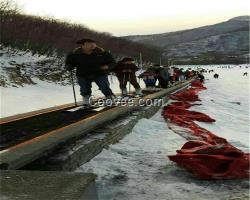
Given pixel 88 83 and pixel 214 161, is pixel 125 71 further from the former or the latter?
pixel 214 161

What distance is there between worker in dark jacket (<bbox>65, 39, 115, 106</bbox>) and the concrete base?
23.0 feet

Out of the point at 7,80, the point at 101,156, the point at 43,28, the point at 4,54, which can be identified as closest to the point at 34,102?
the point at 7,80

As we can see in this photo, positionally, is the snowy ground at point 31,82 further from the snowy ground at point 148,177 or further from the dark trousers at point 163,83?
the snowy ground at point 148,177

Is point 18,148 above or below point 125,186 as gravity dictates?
above

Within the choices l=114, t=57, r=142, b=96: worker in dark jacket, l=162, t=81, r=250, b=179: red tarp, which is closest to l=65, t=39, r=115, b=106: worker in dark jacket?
l=114, t=57, r=142, b=96: worker in dark jacket

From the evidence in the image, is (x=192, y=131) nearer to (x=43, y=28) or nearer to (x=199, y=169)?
(x=199, y=169)

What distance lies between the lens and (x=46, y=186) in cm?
411

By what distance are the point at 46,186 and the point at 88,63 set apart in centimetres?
758

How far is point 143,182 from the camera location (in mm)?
5500

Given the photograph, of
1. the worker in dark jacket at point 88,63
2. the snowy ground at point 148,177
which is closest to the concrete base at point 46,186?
the snowy ground at point 148,177

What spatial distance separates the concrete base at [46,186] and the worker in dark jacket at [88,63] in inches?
276

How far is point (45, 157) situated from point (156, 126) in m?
4.36

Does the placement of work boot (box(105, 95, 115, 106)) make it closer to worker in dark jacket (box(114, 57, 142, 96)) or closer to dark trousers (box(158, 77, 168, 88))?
worker in dark jacket (box(114, 57, 142, 96))

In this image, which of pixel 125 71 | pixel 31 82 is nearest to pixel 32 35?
Answer: pixel 31 82
